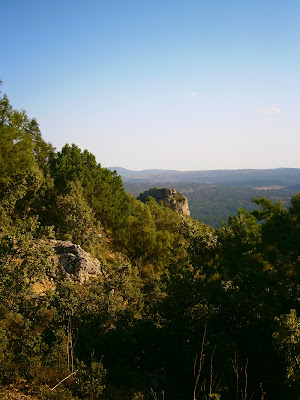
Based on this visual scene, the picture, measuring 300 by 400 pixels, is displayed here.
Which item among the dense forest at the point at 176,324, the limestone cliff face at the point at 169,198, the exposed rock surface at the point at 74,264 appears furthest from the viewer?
the limestone cliff face at the point at 169,198

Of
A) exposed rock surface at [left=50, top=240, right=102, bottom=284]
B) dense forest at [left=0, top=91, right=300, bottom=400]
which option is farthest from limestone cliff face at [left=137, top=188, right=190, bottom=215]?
dense forest at [left=0, top=91, right=300, bottom=400]

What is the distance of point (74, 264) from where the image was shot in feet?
75.3

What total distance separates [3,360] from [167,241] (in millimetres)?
28692

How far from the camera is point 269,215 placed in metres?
14.2

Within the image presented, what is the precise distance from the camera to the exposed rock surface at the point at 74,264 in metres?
22.2

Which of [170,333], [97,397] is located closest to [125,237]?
[170,333]

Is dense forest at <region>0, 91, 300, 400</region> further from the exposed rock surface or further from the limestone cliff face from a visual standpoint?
the limestone cliff face

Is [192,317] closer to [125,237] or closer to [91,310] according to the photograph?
[91,310]

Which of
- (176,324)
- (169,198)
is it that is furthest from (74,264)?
(169,198)

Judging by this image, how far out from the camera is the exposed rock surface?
2223 cm

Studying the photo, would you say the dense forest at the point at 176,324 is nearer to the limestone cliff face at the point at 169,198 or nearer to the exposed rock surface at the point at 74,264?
the exposed rock surface at the point at 74,264

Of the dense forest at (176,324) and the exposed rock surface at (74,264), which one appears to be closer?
the dense forest at (176,324)

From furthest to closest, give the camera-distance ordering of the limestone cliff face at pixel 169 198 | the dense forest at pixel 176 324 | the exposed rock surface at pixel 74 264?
the limestone cliff face at pixel 169 198 → the exposed rock surface at pixel 74 264 → the dense forest at pixel 176 324

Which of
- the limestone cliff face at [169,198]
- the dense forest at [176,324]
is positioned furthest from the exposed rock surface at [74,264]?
the limestone cliff face at [169,198]
